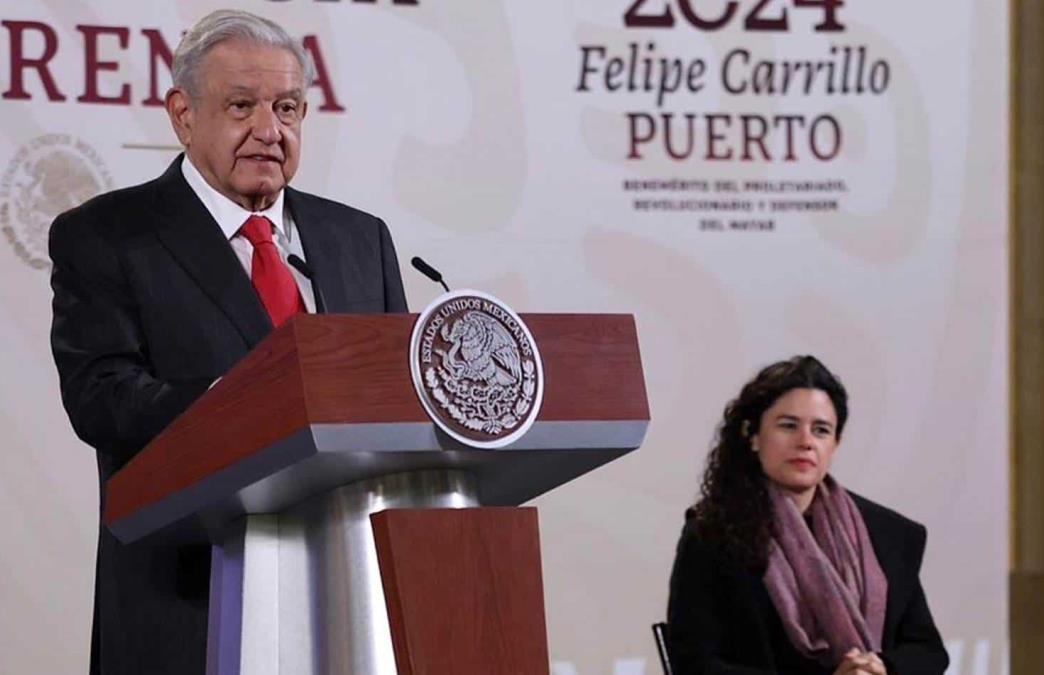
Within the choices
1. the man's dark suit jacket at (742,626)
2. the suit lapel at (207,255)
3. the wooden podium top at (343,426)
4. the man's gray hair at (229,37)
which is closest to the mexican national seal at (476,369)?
the wooden podium top at (343,426)

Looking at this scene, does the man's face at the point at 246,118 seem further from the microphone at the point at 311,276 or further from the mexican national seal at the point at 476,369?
the mexican national seal at the point at 476,369

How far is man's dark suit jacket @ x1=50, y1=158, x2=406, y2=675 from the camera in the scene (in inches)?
81.4

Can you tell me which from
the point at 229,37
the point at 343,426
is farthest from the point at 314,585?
the point at 229,37

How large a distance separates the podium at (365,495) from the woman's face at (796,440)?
2.19 m

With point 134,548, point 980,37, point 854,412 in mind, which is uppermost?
point 980,37

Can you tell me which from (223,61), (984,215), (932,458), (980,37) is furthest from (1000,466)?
(223,61)

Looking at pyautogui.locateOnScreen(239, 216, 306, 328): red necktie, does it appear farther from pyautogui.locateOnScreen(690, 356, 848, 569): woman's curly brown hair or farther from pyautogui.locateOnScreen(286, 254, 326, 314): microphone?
pyautogui.locateOnScreen(690, 356, 848, 569): woman's curly brown hair

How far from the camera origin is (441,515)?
1.67 metres

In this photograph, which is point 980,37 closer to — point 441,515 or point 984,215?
point 984,215

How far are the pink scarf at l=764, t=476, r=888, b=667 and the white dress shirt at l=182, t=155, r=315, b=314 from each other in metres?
1.85

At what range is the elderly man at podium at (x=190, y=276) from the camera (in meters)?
2.09

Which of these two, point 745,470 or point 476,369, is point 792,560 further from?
point 476,369

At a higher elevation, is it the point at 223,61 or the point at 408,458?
the point at 223,61

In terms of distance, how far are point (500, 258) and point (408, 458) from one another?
235 cm
